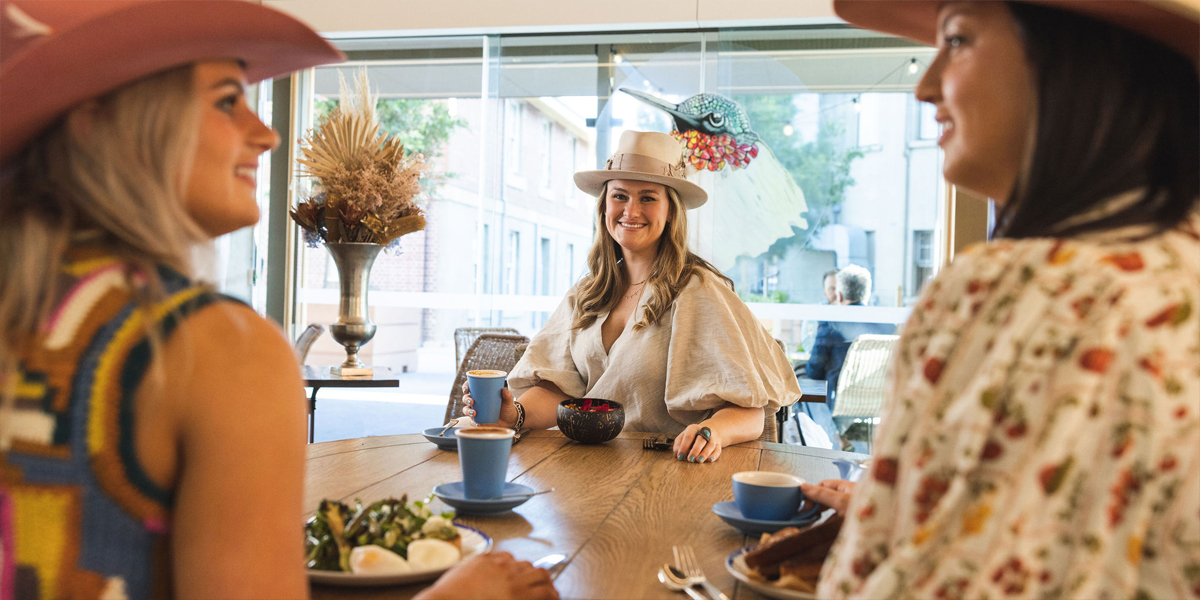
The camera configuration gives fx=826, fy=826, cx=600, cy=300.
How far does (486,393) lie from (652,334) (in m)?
0.74

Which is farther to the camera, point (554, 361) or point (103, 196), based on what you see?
point (554, 361)

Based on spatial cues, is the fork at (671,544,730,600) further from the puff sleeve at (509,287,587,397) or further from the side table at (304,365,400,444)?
the side table at (304,365,400,444)

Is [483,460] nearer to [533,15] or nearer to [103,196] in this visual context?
[103,196]

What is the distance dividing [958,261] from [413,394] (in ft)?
17.9

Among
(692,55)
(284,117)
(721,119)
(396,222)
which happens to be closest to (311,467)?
(396,222)

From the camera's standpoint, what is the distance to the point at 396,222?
3.03 m

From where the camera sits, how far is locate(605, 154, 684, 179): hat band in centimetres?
253

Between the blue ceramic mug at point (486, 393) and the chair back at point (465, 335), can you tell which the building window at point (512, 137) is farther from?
the blue ceramic mug at point (486, 393)

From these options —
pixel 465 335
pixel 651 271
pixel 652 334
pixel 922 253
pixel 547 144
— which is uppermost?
pixel 547 144

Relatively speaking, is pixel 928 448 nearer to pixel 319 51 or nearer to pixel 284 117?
pixel 319 51

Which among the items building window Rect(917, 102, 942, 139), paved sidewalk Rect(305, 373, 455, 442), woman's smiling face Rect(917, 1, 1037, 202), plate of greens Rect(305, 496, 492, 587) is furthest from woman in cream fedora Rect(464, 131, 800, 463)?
paved sidewalk Rect(305, 373, 455, 442)

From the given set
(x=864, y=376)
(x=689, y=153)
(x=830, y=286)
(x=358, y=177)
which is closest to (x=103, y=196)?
(x=358, y=177)

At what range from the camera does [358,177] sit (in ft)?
9.72

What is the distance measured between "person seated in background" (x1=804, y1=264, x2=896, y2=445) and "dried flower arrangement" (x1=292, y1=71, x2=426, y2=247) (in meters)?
2.78
